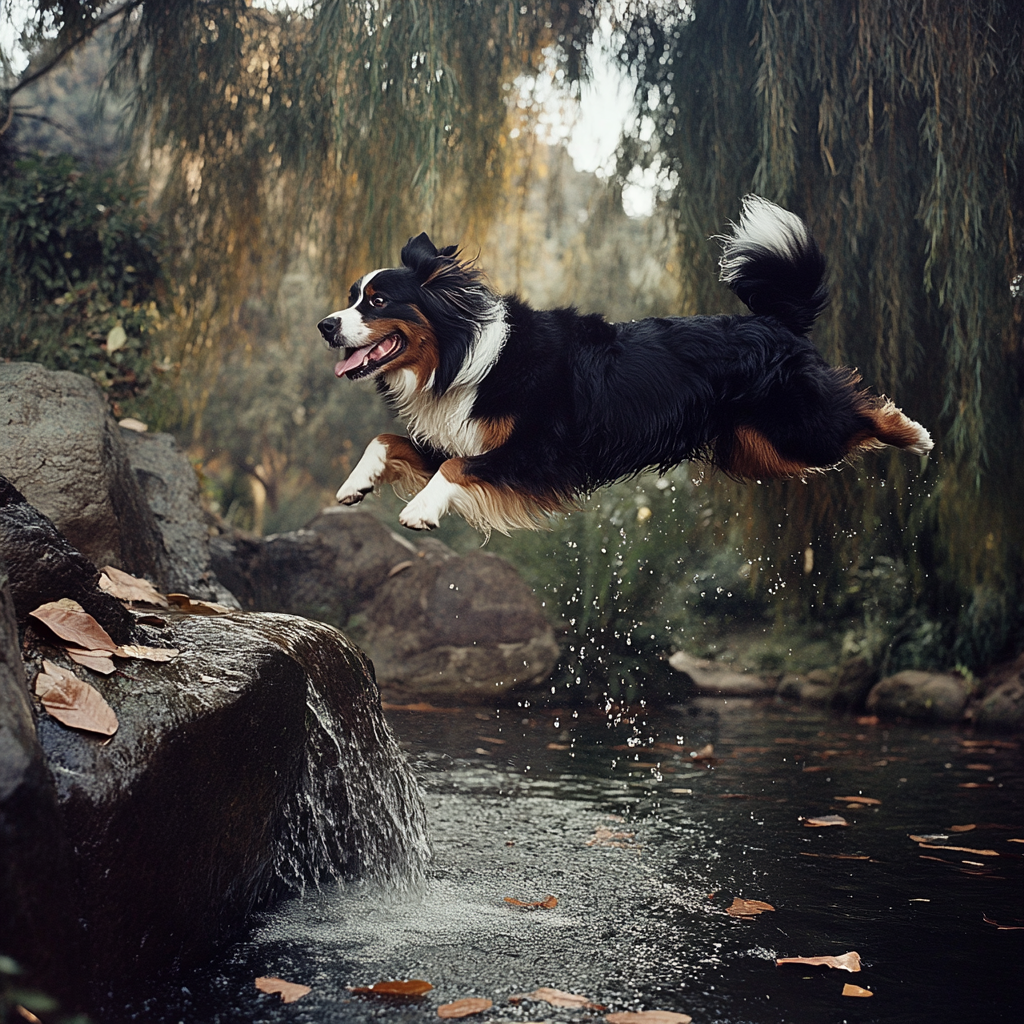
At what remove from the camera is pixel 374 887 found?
3.13 m

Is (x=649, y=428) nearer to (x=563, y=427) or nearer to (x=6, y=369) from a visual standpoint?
(x=563, y=427)

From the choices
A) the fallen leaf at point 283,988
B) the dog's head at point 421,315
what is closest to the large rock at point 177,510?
the dog's head at point 421,315

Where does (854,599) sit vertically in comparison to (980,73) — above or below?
below

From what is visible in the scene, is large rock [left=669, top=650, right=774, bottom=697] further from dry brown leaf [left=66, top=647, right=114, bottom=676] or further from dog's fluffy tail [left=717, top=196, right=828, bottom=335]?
dry brown leaf [left=66, top=647, right=114, bottom=676]

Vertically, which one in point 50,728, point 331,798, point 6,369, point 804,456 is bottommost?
point 331,798

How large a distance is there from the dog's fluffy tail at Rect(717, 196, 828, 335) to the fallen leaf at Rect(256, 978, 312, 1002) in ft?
8.38

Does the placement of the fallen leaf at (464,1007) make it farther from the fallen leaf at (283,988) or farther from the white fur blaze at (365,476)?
the white fur blaze at (365,476)

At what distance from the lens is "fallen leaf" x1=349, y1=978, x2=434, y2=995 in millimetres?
2226

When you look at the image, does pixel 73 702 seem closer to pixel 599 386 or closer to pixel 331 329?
pixel 331 329

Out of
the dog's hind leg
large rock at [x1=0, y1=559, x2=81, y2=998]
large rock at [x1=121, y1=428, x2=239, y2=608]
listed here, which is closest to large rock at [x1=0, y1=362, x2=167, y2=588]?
large rock at [x1=121, y1=428, x2=239, y2=608]

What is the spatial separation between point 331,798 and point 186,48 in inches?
187

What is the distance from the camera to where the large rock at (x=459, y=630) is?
7.09 meters

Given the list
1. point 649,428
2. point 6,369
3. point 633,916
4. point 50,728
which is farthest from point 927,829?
point 6,369

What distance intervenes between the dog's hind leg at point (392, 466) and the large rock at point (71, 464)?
1.15 meters
